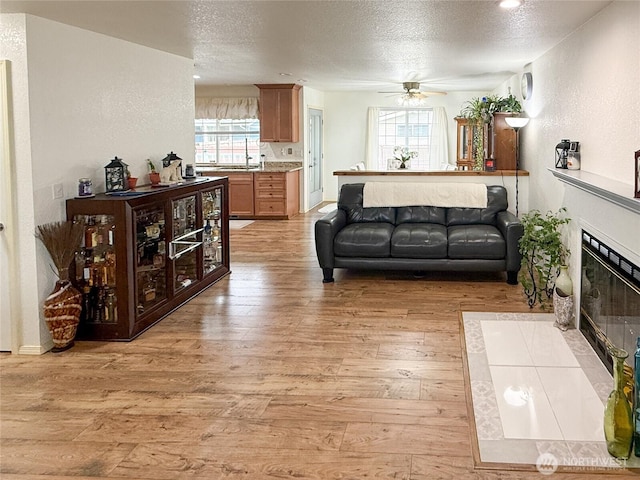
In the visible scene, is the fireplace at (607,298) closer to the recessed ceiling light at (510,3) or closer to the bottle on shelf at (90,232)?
the recessed ceiling light at (510,3)

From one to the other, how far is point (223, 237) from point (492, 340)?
3.25 meters

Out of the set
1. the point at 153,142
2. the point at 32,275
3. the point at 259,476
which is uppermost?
the point at 153,142

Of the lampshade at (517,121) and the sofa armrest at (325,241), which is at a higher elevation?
the lampshade at (517,121)

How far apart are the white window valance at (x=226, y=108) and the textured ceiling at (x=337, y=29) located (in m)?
3.62

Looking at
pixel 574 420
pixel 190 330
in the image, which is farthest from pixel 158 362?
pixel 574 420

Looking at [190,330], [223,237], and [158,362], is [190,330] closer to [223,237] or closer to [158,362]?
[158,362]

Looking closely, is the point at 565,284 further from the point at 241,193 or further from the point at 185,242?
the point at 241,193

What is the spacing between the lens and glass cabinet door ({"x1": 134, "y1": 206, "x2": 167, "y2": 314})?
5.00m

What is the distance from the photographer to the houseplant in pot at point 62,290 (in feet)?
14.5

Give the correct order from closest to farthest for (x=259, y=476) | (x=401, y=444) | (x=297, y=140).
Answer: (x=259, y=476) < (x=401, y=444) < (x=297, y=140)

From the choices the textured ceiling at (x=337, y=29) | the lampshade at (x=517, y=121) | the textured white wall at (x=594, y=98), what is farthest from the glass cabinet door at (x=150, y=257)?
the lampshade at (x=517, y=121)

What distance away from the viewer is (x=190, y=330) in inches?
198

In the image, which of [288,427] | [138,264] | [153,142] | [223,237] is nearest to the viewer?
[288,427]

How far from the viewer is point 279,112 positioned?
1138cm
